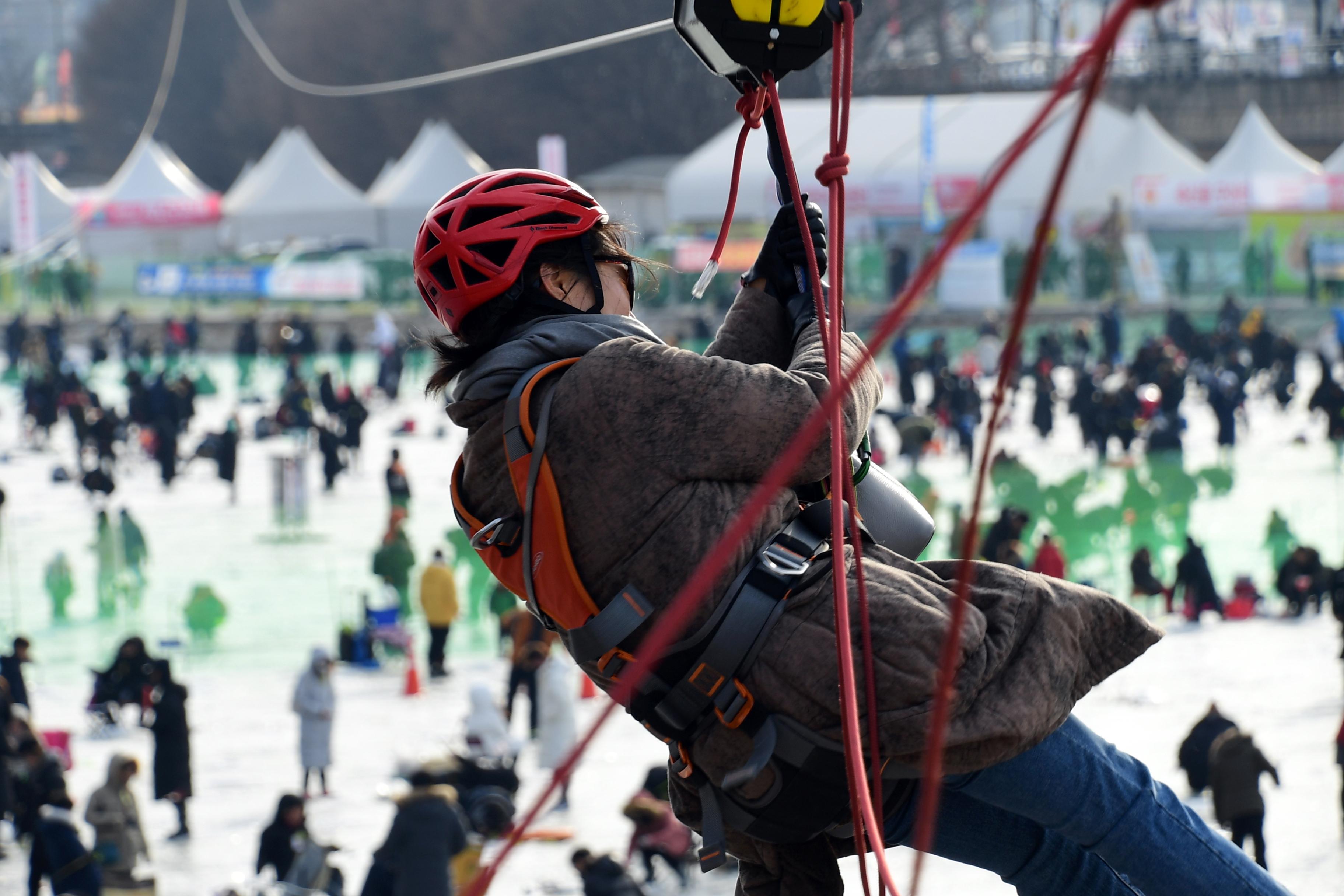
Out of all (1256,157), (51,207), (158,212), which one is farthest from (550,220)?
(51,207)

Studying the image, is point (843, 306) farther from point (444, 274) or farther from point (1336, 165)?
point (1336, 165)

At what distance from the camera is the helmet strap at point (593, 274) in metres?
1.86

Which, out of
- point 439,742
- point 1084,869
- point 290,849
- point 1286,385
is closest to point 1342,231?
point 1286,385

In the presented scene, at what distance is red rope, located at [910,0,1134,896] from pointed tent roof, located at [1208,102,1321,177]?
26.7 meters

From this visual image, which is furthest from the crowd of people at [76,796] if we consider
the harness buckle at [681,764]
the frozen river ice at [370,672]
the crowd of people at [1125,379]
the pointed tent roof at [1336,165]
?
the pointed tent roof at [1336,165]

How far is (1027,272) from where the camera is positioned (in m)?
1.13

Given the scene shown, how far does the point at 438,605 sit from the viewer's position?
1188cm

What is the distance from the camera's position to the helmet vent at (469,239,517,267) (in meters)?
1.83

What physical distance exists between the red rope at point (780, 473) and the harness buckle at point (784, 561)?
33mm

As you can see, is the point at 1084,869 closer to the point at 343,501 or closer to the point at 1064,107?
the point at 1064,107

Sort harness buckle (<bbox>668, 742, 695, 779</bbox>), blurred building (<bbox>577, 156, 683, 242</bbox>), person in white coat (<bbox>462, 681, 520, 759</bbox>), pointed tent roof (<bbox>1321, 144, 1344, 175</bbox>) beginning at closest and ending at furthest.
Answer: harness buckle (<bbox>668, 742, 695, 779</bbox>), person in white coat (<bbox>462, 681, 520, 759</bbox>), pointed tent roof (<bbox>1321, 144, 1344, 175</bbox>), blurred building (<bbox>577, 156, 683, 242</bbox>)

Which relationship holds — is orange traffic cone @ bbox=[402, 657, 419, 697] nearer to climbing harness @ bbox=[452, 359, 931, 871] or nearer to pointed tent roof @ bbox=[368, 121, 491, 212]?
climbing harness @ bbox=[452, 359, 931, 871]

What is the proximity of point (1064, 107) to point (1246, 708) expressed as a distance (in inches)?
400

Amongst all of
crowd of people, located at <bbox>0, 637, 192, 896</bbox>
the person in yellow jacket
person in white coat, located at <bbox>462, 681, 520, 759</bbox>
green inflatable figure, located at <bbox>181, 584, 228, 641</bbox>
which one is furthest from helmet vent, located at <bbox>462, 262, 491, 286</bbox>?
green inflatable figure, located at <bbox>181, 584, 228, 641</bbox>
